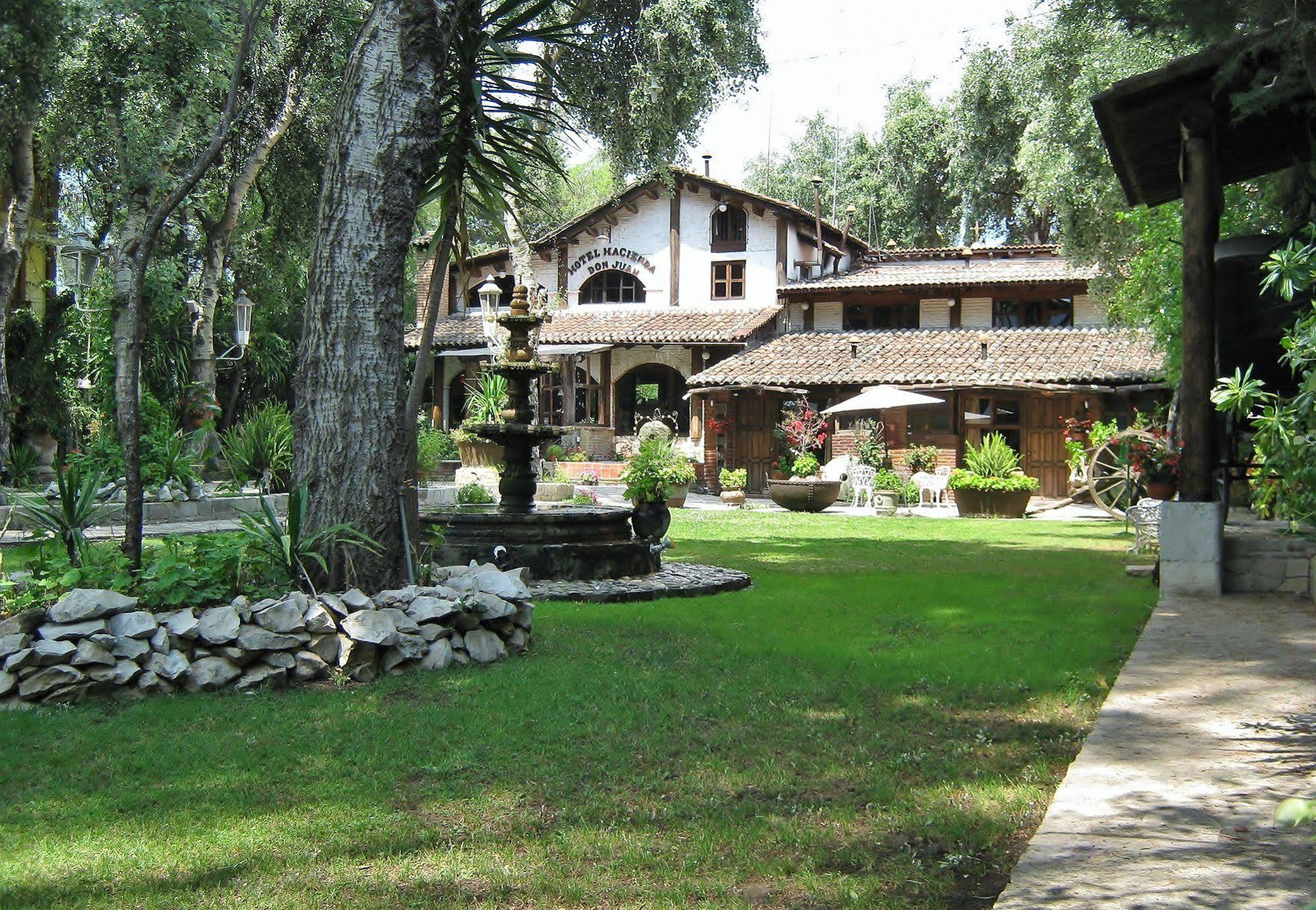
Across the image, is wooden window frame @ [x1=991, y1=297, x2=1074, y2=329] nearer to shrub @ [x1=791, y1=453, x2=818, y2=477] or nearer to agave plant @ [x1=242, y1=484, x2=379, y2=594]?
shrub @ [x1=791, y1=453, x2=818, y2=477]

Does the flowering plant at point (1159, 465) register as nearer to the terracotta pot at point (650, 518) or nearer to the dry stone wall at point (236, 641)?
the terracotta pot at point (650, 518)

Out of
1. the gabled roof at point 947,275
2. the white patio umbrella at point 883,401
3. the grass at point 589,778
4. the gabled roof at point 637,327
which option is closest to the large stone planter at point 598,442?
the gabled roof at point 637,327

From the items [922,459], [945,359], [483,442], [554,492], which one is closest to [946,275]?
[945,359]

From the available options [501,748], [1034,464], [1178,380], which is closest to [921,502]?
[1034,464]

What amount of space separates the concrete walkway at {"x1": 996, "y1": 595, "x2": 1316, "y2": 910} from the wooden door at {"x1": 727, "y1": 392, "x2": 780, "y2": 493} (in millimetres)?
21712

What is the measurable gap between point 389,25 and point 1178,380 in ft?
41.3

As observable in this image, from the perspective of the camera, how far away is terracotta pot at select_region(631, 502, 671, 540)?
10.0 metres

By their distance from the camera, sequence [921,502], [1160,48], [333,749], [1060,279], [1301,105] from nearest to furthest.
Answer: [333,749] < [1301,105] < [1160,48] < [921,502] < [1060,279]

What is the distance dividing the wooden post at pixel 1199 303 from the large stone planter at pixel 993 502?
1225 cm

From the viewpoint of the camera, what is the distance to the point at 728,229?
100 feet

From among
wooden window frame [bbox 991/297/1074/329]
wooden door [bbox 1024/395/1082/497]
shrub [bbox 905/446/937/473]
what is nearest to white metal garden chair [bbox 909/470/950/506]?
shrub [bbox 905/446/937/473]

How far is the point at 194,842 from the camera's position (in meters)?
3.29

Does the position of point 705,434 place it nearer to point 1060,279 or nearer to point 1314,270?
point 1060,279

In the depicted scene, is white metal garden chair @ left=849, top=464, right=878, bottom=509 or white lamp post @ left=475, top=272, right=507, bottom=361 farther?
white metal garden chair @ left=849, top=464, right=878, bottom=509
